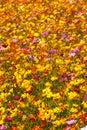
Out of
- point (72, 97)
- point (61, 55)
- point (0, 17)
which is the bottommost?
point (0, 17)

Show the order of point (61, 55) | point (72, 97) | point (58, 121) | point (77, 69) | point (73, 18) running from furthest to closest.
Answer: point (73, 18) < point (61, 55) < point (77, 69) < point (72, 97) < point (58, 121)

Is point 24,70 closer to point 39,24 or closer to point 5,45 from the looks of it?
point 5,45

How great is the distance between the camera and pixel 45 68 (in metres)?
9.48

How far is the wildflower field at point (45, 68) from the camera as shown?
25.9 ft

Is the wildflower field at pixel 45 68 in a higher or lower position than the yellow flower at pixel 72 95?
lower

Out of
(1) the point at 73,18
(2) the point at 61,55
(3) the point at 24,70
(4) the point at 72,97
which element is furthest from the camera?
(1) the point at 73,18

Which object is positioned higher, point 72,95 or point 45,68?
point 72,95

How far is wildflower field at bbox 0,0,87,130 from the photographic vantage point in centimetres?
790

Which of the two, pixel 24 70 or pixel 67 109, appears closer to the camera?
pixel 67 109

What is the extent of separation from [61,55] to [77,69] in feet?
5.28

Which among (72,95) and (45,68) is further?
(45,68)

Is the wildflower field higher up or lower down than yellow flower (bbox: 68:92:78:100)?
lower down

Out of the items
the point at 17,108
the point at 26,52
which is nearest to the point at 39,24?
the point at 26,52

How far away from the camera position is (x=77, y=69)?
8.94m
